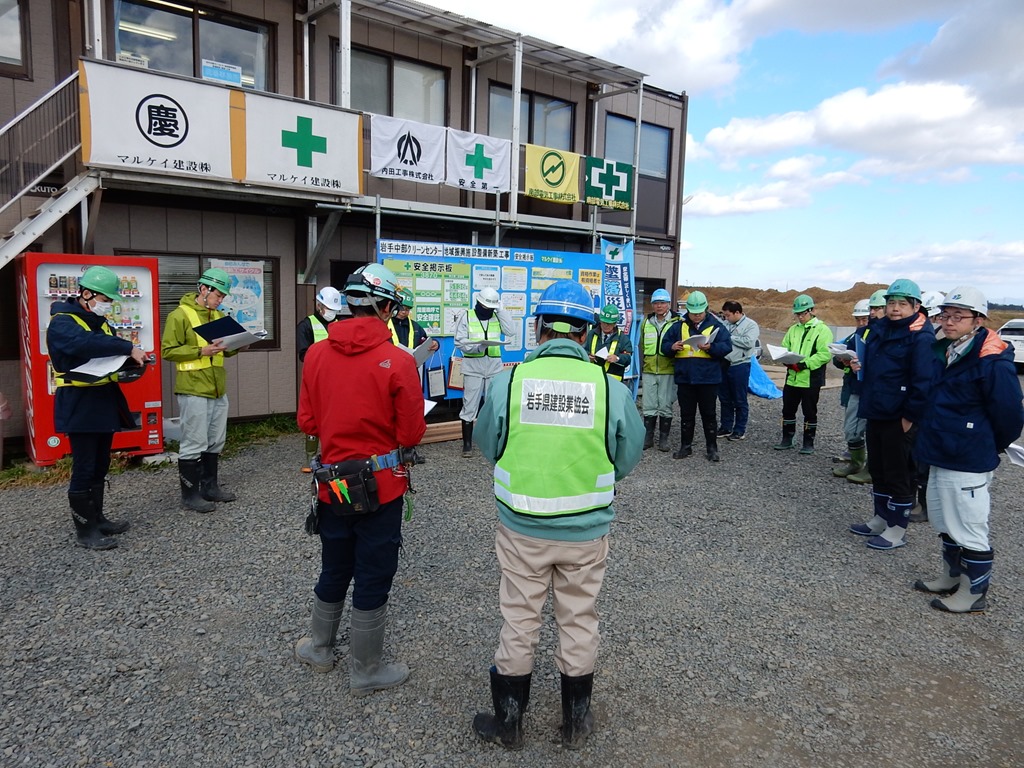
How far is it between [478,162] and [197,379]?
5956 mm

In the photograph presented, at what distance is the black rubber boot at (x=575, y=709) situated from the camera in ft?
9.88

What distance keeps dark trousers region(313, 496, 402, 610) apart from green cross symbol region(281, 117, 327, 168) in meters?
6.19

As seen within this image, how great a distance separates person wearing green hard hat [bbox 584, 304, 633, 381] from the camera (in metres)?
8.13

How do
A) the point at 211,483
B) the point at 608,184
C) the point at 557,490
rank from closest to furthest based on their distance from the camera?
the point at 557,490
the point at 211,483
the point at 608,184

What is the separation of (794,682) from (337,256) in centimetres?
835

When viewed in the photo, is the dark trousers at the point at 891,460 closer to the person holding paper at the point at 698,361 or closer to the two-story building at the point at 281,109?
the person holding paper at the point at 698,361

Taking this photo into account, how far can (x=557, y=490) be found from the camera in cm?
288

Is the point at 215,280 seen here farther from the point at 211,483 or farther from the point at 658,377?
the point at 658,377

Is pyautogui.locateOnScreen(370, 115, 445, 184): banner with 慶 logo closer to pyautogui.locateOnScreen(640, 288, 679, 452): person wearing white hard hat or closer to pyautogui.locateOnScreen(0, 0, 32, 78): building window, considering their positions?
pyautogui.locateOnScreen(640, 288, 679, 452): person wearing white hard hat

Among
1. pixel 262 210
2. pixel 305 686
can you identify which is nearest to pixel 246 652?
pixel 305 686

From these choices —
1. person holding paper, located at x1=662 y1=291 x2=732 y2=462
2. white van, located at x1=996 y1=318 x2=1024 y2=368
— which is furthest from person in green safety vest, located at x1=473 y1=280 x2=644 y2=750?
white van, located at x1=996 y1=318 x2=1024 y2=368

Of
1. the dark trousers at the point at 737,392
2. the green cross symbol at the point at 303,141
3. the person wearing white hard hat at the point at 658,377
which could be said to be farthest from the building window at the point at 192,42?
the dark trousers at the point at 737,392

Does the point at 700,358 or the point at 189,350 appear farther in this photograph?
the point at 700,358

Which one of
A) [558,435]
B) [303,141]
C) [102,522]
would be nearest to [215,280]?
[102,522]
